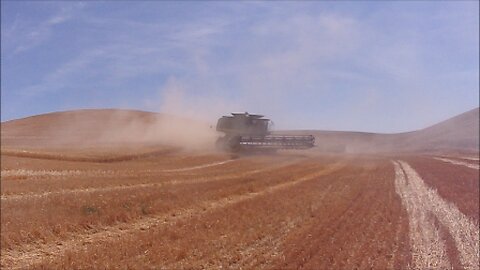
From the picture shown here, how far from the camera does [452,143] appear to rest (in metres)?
87.1

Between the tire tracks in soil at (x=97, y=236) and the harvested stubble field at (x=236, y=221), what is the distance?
0.04 meters

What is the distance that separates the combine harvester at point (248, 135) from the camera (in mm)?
58469

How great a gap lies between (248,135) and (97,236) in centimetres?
4222

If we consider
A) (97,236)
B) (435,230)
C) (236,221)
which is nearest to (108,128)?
(97,236)

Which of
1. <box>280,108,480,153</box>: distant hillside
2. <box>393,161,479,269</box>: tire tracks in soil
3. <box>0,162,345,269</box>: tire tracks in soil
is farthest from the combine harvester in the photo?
<box>393,161,479,269</box>: tire tracks in soil

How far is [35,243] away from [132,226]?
368 centimetres

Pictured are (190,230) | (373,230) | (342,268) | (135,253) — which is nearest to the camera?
(342,268)

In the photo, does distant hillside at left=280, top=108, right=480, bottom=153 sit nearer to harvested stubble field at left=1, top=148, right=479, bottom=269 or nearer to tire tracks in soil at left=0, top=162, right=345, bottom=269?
harvested stubble field at left=1, top=148, right=479, bottom=269

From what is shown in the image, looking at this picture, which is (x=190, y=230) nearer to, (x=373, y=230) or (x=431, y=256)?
(x=373, y=230)

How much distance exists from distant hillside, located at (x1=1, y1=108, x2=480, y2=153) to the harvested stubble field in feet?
120

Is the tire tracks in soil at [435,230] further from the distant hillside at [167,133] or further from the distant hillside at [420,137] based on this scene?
the distant hillside at [420,137]

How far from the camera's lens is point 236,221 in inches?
713

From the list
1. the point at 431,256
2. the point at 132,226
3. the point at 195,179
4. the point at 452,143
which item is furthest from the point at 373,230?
the point at 452,143

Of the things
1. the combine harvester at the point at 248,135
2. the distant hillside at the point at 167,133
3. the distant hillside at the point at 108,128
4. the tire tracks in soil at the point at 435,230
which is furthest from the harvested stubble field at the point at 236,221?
the distant hillside at the point at 108,128
